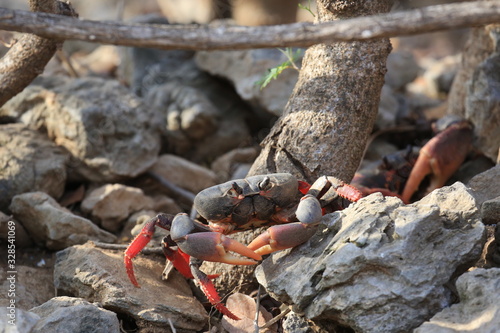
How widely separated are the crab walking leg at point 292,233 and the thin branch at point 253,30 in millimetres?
1169

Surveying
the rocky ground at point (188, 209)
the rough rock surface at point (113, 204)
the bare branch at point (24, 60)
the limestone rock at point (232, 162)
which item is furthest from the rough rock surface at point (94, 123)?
the bare branch at point (24, 60)

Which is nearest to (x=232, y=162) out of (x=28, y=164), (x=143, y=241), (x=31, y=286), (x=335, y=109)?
(x=28, y=164)

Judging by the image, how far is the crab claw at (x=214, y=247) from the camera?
3605mm

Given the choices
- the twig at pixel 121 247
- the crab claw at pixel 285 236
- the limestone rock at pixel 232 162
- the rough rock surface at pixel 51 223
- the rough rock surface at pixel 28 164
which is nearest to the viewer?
the crab claw at pixel 285 236

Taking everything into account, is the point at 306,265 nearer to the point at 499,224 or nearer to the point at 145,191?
the point at 499,224

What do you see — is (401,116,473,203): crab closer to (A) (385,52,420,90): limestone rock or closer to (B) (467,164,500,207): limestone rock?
(B) (467,164,500,207): limestone rock

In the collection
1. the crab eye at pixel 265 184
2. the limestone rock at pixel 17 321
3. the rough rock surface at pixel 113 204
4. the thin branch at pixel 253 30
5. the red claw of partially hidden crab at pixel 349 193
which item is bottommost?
the rough rock surface at pixel 113 204

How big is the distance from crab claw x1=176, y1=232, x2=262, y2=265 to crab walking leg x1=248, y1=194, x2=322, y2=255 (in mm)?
99

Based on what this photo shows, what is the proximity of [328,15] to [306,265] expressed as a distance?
195 cm

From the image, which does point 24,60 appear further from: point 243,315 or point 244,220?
point 243,315

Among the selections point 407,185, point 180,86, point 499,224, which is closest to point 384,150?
point 407,185

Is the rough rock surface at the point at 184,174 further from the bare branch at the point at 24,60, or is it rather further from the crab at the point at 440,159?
the crab at the point at 440,159

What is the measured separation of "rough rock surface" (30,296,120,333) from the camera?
3301 millimetres

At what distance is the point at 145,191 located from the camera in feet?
20.9
